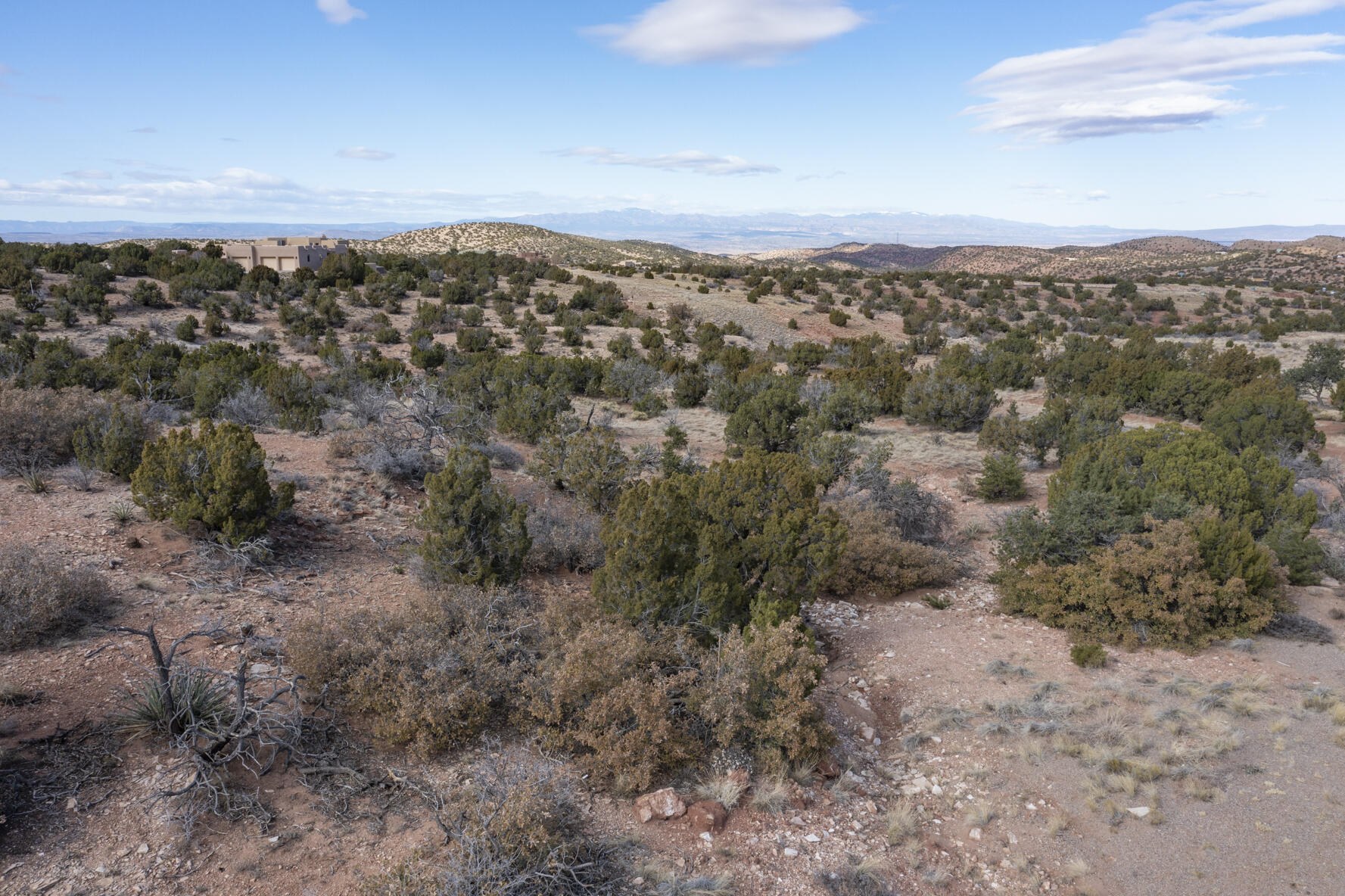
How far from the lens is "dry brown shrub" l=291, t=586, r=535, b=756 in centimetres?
578

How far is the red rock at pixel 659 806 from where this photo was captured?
5.39 m

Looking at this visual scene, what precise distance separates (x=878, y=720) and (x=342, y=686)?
512 cm

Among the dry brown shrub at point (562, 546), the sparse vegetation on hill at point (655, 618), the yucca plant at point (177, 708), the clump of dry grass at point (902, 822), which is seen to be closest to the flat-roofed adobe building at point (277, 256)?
the sparse vegetation on hill at point (655, 618)

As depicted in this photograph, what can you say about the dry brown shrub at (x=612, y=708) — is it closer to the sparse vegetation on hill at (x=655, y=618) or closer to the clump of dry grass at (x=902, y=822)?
the sparse vegetation on hill at (x=655, y=618)

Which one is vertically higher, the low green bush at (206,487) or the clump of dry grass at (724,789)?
the low green bush at (206,487)

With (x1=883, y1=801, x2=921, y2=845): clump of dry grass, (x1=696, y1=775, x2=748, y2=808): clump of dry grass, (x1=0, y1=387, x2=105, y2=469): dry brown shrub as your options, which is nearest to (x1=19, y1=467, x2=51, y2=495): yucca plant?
(x1=0, y1=387, x2=105, y2=469): dry brown shrub

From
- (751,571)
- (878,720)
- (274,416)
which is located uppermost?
(274,416)

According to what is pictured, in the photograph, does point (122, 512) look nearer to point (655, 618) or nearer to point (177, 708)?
point (177, 708)

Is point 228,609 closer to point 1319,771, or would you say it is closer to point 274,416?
point 274,416

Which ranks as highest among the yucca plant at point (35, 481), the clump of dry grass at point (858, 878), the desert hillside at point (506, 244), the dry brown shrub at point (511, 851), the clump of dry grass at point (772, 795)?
the desert hillside at point (506, 244)

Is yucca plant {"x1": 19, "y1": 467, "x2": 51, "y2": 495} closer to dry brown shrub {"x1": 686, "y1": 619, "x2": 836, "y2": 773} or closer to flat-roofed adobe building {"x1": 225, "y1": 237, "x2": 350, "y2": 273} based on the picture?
dry brown shrub {"x1": 686, "y1": 619, "x2": 836, "y2": 773}

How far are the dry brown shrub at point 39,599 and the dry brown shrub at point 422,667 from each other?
2.20 meters

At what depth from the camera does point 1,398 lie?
10422 mm

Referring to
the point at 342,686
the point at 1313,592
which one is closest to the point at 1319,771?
the point at 1313,592
